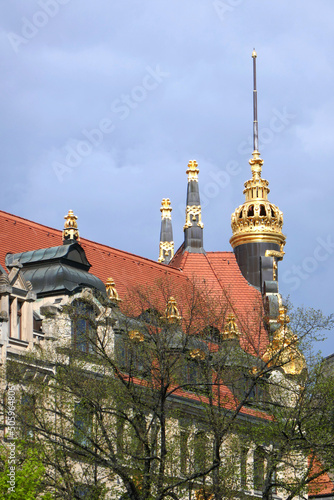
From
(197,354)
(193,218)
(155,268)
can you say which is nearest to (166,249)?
(193,218)

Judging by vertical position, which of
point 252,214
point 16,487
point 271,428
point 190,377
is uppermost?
point 252,214

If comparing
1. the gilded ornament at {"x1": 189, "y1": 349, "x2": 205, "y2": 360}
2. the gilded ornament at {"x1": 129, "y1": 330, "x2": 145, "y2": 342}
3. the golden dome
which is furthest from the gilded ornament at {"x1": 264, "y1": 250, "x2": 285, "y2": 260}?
the gilded ornament at {"x1": 129, "y1": 330, "x2": 145, "y2": 342}

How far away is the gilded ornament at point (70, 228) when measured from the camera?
6234 centimetres

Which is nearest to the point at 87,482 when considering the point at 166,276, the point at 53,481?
the point at 53,481

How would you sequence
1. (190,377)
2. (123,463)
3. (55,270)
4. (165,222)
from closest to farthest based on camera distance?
(123,463) → (55,270) → (190,377) → (165,222)

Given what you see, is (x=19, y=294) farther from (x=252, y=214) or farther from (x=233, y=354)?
(x=252, y=214)

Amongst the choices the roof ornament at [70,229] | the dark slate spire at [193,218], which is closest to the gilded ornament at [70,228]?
the roof ornament at [70,229]

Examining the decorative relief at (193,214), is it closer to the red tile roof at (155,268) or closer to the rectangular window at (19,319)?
the red tile roof at (155,268)

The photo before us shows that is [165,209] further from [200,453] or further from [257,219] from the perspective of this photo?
[200,453]

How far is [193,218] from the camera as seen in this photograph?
8012 cm

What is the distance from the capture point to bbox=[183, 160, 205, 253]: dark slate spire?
7909cm

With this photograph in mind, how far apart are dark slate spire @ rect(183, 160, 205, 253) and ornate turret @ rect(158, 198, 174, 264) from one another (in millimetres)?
6432

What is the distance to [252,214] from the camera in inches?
3152

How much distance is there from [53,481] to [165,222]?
41.5m
